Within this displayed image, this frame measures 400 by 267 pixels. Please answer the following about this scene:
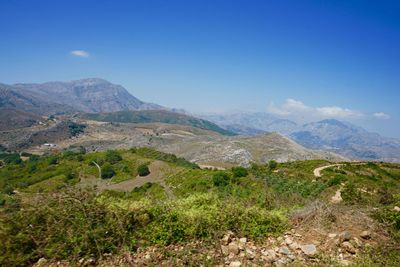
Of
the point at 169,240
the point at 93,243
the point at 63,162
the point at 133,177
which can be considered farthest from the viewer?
the point at 63,162

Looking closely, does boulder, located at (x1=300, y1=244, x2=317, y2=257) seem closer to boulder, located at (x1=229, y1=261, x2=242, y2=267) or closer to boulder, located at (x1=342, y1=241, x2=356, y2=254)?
boulder, located at (x1=342, y1=241, x2=356, y2=254)

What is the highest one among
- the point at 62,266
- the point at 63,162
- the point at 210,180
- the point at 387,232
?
the point at 387,232

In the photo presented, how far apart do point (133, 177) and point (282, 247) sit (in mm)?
79768

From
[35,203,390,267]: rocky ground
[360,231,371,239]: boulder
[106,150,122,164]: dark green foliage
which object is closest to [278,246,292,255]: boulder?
[35,203,390,267]: rocky ground

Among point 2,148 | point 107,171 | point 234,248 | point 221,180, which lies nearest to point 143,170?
point 107,171

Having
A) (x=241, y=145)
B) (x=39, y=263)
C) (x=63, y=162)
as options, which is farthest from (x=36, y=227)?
(x=241, y=145)

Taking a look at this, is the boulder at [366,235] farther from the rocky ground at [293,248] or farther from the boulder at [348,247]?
the boulder at [348,247]

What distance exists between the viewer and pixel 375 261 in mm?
6320

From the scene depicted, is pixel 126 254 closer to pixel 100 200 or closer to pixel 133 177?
pixel 100 200

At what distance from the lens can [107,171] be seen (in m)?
85.6

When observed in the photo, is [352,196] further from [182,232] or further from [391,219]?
[182,232]

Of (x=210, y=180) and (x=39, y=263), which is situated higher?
(x=39, y=263)

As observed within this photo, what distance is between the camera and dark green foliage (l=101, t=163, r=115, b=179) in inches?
3305

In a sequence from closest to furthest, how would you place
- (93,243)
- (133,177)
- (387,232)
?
(93,243) → (387,232) → (133,177)
